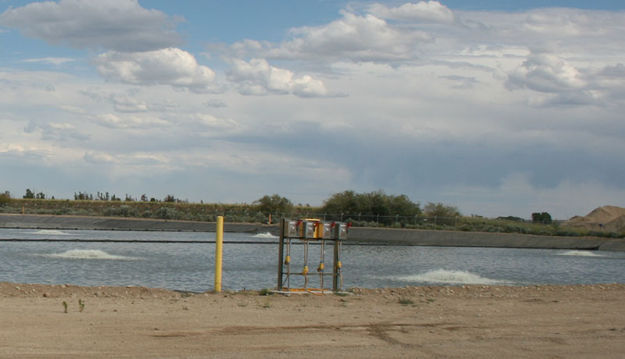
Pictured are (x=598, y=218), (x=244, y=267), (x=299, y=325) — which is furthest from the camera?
(x=598, y=218)

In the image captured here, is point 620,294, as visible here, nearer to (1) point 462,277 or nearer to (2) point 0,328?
(1) point 462,277

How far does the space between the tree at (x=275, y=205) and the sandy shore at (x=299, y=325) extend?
65453 mm

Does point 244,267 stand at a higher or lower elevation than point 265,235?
lower

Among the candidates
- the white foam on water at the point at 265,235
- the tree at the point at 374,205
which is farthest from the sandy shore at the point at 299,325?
the tree at the point at 374,205

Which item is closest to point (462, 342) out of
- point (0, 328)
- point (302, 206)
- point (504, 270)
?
point (0, 328)

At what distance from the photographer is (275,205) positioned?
81875 mm

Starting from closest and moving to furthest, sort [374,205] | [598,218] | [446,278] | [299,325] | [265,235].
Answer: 1. [299,325]
2. [446,278]
3. [265,235]
4. [374,205]
5. [598,218]

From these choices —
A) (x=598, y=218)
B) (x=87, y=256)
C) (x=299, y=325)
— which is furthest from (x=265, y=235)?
(x=299, y=325)

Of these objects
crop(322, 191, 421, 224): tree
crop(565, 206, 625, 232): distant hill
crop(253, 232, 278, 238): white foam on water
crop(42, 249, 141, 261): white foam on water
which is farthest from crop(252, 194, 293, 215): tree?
crop(42, 249, 141, 261): white foam on water

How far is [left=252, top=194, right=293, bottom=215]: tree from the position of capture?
8069 cm

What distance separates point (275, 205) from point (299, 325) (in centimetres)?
7118

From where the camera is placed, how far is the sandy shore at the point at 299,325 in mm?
8945

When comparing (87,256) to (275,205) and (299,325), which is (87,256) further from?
(275,205)

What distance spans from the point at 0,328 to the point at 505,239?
53.0m
